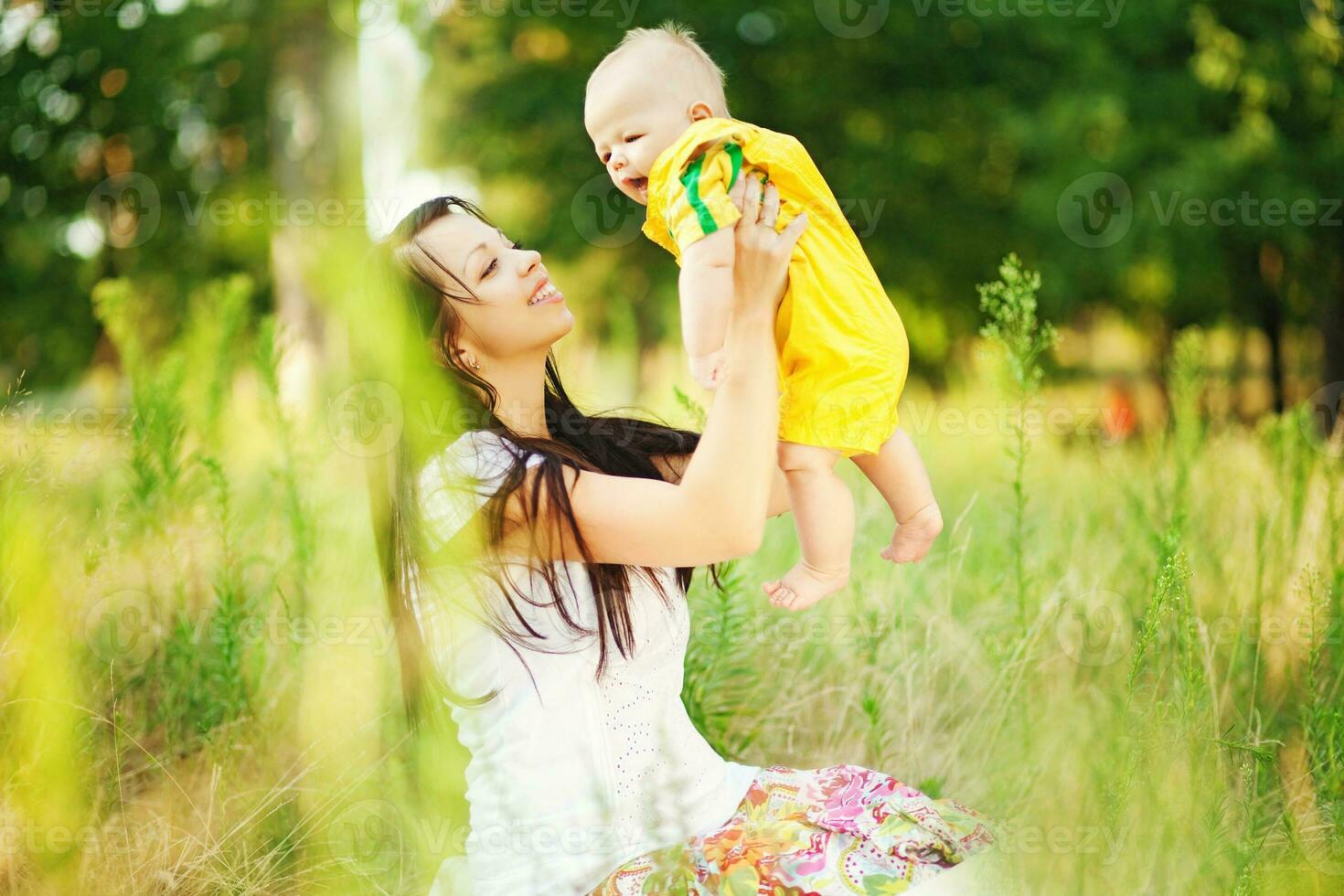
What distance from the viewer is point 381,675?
2613 mm

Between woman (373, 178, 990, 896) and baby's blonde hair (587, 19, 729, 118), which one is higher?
baby's blonde hair (587, 19, 729, 118)

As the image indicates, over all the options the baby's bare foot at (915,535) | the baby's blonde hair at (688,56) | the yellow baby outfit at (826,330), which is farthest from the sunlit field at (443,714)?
the baby's blonde hair at (688,56)

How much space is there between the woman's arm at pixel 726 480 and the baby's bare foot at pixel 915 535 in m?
0.47

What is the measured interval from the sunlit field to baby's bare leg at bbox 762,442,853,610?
449 mm

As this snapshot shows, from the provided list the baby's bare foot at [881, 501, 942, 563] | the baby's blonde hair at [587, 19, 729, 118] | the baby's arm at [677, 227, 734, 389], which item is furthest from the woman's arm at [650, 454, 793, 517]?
the baby's blonde hair at [587, 19, 729, 118]

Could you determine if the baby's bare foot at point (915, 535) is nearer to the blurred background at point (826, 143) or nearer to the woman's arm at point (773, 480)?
the woman's arm at point (773, 480)

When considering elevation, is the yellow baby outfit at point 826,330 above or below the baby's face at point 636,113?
below

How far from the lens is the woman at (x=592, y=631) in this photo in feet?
5.40

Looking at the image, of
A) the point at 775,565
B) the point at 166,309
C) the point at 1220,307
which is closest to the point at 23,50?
the point at 166,309

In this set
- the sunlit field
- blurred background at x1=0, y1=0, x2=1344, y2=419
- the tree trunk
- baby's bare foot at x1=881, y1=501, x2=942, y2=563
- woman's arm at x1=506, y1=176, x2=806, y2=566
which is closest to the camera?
woman's arm at x1=506, y1=176, x2=806, y2=566

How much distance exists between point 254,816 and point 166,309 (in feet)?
35.8

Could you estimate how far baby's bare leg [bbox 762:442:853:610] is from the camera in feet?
6.18

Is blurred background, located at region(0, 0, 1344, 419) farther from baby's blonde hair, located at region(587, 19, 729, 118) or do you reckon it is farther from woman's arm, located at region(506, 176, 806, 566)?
woman's arm, located at region(506, 176, 806, 566)

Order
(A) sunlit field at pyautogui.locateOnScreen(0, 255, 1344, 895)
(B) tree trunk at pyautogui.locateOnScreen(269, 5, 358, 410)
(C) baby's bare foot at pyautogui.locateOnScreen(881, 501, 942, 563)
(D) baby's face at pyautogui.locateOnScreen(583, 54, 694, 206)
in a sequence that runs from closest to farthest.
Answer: (D) baby's face at pyautogui.locateOnScreen(583, 54, 694, 206) < (A) sunlit field at pyautogui.locateOnScreen(0, 255, 1344, 895) < (C) baby's bare foot at pyautogui.locateOnScreen(881, 501, 942, 563) < (B) tree trunk at pyautogui.locateOnScreen(269, 5, 358, 410)
